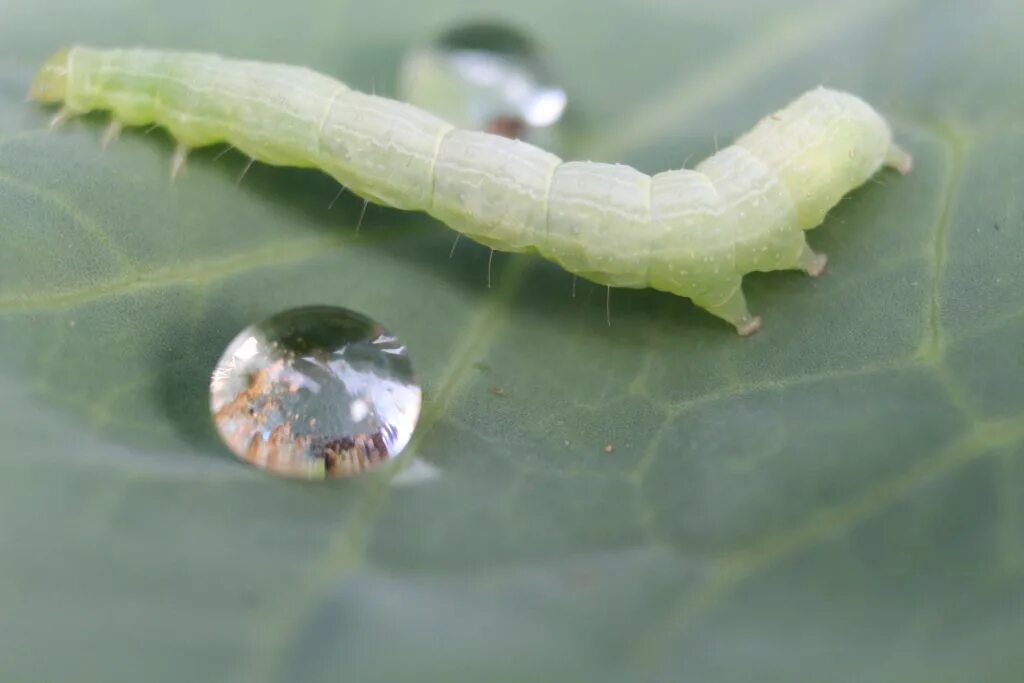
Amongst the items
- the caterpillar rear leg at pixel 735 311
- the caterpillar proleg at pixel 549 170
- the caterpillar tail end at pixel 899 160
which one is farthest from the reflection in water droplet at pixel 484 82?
the caterpillar tail end at pixel 899 160

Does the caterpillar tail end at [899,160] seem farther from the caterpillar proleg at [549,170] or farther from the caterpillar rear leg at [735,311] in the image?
the caterpillar rear leg at [735,311]

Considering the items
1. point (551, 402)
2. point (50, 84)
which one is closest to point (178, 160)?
point (50, 84)

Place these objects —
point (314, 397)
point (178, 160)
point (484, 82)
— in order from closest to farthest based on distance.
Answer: point (314, 397) → point (178, 160) → point (484, 82)

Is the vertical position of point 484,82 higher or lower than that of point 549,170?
higher

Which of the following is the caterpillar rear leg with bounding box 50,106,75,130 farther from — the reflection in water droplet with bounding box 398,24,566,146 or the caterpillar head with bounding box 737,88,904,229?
the caterpillar head with bounding box 737,88,904,229

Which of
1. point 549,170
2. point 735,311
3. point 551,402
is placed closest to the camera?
point 551,402

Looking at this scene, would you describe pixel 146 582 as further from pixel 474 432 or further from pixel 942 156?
pixel 942 156

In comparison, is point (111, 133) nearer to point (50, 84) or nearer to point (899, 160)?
point (50, 84)
